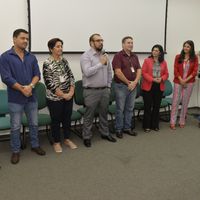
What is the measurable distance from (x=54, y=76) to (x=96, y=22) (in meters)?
1.61

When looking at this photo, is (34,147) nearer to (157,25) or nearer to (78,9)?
(78,9)

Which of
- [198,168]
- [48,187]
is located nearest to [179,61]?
[198,168]

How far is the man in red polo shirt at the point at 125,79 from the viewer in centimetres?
409

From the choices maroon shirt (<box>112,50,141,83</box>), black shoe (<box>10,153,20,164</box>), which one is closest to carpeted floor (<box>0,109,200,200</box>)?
black shoe (<box>10,153,20,164</box>)

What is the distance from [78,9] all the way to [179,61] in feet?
6.19

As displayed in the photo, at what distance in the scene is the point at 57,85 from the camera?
11.5 feet

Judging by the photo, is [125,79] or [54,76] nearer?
[54,76]

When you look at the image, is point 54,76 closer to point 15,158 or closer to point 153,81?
point 15,158

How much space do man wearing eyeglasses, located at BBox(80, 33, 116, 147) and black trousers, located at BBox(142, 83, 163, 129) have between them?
0.90 metres

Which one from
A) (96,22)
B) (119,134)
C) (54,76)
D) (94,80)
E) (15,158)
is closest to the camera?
(15,158)

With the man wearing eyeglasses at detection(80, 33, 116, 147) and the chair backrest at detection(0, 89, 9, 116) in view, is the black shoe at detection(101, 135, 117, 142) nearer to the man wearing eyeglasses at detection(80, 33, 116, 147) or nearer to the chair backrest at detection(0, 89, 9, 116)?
the man wearing eyeglasses at detection(80, 33, 116, 147)

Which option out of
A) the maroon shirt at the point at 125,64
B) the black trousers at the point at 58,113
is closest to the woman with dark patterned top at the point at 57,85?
the black trousers at the point at 58,113

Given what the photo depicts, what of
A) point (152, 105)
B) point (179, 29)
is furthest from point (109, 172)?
point (179, 29)

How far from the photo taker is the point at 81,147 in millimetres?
3891
